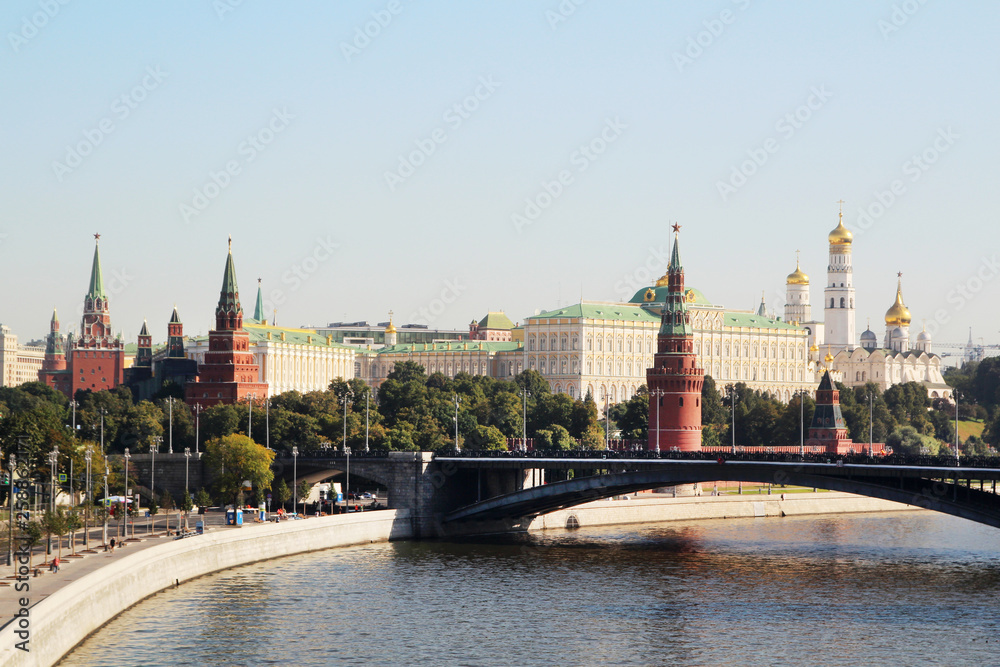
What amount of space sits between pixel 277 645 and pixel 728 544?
41164mm

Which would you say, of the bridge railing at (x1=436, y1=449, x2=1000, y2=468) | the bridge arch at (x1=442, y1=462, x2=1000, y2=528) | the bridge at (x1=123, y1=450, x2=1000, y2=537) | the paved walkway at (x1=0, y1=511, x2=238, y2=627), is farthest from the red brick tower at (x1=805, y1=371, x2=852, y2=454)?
the paved walkway at (x1=0, y1=511, x2=238, y2=627)

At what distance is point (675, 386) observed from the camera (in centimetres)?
13250

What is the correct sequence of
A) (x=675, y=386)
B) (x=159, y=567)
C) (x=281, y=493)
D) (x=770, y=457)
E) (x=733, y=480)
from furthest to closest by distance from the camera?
(x=675, y=386) < (x=281, y=493) < (x=733, y=480) < (x=770, y=457) < (x=159, y=567)

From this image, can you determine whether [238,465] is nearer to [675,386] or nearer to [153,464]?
[153,464]

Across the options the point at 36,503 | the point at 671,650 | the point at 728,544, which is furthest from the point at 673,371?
the point at 671,650

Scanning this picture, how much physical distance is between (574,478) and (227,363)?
74.4 meters

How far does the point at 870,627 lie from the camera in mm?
60000

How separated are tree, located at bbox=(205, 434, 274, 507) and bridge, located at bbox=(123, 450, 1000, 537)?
2.87 m

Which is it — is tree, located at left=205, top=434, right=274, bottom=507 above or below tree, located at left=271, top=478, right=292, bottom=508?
above

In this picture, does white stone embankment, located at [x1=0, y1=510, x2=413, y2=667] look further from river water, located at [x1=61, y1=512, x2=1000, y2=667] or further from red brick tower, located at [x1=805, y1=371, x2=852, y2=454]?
red brick tower, located at [x1=805, y1=371, x2=852, y2=454]

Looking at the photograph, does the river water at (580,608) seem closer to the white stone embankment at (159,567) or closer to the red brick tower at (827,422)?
the white stone embankment at (159,567)

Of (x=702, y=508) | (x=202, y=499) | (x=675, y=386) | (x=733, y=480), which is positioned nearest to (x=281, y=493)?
(x=202, y=499)

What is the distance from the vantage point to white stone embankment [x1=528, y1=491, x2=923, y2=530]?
3957 inches

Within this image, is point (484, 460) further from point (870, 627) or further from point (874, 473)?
point (870, 627)
